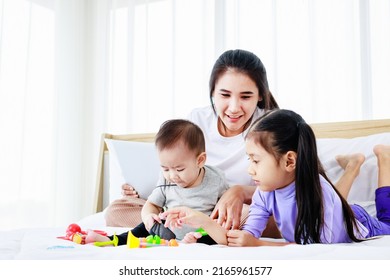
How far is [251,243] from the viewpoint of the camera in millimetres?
1149

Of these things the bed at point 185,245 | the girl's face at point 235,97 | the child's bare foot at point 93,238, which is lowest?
the child's bare foot at point 93,238

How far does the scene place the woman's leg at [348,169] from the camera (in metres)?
1.53

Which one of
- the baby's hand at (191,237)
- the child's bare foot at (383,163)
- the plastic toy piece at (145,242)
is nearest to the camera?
the plastic toy piece at (145,242)

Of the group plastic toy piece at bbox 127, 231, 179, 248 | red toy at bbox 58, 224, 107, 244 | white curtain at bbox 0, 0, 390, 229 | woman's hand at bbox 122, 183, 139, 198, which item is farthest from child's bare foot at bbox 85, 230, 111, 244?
white curtain at bbox 0, 0, 390, 229

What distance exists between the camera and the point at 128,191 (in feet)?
6.34

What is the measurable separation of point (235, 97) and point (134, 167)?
2.14 feet

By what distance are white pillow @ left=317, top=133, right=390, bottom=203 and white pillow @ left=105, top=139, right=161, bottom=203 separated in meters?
0.72

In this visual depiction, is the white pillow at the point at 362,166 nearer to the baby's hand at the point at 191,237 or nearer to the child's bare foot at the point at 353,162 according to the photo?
the child's bare foot at the point at 353,162

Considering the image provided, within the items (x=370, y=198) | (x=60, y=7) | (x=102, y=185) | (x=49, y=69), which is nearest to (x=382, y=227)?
(x=370, y=198)

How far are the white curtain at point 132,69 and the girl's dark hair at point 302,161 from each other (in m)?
1.29

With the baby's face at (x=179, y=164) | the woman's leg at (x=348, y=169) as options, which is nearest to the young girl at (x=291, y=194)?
the baby's face at (x=179, y=164)

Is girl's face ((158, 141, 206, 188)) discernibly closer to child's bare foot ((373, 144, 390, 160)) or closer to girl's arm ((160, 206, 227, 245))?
girl's arm ((160, 206, 227, 245))

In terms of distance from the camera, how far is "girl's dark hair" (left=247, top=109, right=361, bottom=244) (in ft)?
3.60

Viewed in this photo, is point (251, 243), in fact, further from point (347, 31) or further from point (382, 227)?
point (347, 31)
